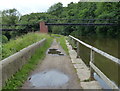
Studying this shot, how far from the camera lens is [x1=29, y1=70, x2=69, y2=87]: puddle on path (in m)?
4.09

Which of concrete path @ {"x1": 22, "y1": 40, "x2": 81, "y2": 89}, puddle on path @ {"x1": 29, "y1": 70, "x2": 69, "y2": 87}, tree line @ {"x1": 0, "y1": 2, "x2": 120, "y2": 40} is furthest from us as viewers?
tree line @ {"x1": 0, "y1": 2, "x2": 120, "y2": 40}

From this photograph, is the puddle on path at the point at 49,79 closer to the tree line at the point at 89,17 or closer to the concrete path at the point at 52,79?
Answer: the concrete path at the point at 52,79

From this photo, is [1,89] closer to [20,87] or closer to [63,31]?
[20,87]

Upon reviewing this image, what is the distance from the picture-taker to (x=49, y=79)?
447 centimetres

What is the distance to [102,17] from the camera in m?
39.6

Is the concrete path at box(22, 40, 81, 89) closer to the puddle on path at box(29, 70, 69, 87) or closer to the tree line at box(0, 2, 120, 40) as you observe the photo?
the puddle on path at box(29, 70, 69, 87)

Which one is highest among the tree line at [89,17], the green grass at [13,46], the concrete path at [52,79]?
the tree line at [89,17]

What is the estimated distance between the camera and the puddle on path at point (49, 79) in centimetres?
409

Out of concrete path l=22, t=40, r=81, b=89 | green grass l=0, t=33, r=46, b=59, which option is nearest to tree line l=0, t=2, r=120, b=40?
green grass l=0, t=33, r=46, b=59

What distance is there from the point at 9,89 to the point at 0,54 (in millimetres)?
1516

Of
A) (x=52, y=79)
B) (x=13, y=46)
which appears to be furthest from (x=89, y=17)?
(x=52, y=79)

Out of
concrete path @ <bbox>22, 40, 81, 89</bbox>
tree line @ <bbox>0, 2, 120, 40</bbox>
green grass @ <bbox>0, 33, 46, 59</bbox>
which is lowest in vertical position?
concrete path @ <bbox>22, 40, 81, 89</bbox>

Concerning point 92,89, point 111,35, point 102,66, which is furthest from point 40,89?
point 111,35

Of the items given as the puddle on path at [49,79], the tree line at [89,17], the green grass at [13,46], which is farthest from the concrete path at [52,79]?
the tree line at [89,17]
